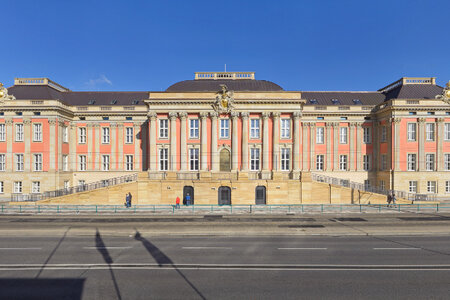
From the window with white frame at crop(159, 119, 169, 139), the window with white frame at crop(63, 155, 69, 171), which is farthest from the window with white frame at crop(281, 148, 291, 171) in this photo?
the window with white frame at crop(63, 155, 69, 171)

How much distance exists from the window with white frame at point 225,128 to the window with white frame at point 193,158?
4.48 metres

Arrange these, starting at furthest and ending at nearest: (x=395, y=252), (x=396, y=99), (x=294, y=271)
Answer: (x=396, y=99) → (x=395, y=252) → (x=294, y=271)

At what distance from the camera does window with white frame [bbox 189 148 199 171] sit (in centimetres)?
4241

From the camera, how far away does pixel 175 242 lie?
19.2 metres

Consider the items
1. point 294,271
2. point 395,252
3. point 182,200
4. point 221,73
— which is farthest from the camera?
point 221,73

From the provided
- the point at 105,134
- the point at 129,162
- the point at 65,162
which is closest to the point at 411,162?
the point at 129,162

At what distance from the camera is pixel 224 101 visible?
41312 mm

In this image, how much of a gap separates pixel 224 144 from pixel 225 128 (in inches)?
95.3

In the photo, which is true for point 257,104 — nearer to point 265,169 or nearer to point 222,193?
point 265,169

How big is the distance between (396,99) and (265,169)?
22976mm

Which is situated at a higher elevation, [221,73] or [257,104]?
[221,73]

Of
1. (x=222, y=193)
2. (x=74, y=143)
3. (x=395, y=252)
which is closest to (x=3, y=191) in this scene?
(x=74, y=143)

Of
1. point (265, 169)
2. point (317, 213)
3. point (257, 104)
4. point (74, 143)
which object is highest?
point (257, 104)

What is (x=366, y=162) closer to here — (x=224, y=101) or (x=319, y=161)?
(x=319, y=161)
